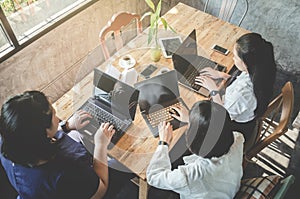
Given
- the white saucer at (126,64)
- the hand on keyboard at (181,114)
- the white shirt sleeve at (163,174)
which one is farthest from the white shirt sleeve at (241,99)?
the white saucer at (126,64)

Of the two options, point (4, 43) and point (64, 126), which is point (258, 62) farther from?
point (4, 43)

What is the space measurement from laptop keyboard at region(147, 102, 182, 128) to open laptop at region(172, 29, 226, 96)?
0.85 feet

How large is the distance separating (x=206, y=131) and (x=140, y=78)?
2.31 ft

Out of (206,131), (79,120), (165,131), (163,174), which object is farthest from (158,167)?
(79,120)

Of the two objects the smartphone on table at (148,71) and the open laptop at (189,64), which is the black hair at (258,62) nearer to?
the open laptop at (189,64)

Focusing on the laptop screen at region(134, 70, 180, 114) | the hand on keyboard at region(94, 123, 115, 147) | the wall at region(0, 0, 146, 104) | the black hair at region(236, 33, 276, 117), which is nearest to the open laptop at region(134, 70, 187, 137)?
the laptop screen at region(134, 70, 180, 114)

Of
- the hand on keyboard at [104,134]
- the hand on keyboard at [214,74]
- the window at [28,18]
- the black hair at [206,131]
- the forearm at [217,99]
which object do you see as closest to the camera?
the black hair at [206,131]

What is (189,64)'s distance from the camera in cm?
194

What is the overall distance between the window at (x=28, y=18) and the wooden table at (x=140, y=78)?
0.63m

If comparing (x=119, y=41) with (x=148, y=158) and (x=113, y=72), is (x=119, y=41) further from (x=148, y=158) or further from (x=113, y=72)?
(x=148, y=158)

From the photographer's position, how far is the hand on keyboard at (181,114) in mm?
1688

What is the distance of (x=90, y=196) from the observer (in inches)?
56.4

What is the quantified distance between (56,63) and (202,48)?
126 centimetres

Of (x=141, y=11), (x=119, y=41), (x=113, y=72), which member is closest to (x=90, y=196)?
(x=113, y=72)
